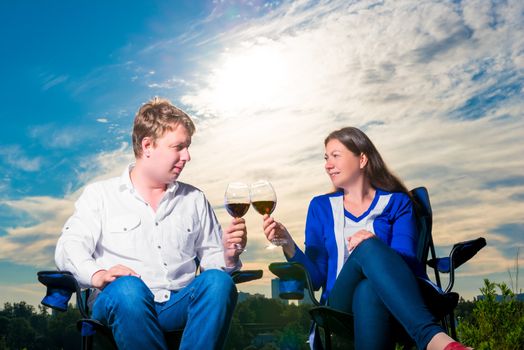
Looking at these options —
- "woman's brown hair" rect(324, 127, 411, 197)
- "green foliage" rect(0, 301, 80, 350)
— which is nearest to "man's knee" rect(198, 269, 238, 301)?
"woman's brown hair" rect(324, 127, 411, 197)

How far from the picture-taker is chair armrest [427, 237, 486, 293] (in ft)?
9.66

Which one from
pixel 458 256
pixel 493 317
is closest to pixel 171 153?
pixel 458 256

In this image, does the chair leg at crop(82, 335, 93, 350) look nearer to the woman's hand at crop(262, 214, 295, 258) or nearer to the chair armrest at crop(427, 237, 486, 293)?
the woman's hand at crop(262, 214, 295, 258)

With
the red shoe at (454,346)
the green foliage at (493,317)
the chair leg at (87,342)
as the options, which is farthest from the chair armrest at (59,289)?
the green foliage at (493,317)

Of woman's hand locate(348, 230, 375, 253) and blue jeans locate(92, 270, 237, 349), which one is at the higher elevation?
woman's hand locate(348, 230, 375, 253)

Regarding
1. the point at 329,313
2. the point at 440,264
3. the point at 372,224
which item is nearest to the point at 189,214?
the point at 329,313

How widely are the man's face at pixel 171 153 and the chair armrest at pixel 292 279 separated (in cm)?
71

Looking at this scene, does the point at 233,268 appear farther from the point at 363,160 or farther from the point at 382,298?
the point at 363,160

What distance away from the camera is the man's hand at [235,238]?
2568 mm

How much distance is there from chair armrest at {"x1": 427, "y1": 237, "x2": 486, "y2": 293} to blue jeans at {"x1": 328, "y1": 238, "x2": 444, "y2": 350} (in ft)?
1.81

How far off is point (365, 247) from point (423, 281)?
40cm

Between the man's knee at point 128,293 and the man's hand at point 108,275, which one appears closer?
the man's knee at point 128,293

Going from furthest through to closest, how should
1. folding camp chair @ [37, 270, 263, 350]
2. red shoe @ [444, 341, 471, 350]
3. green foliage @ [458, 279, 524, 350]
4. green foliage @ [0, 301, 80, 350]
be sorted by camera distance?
green foliage @ [0, 301, 80, 350]
green foliage @ [458, 279, 524, 350]
folding camp chair @ [37, 270, 263, 350]
red shoe @ [444, 341, 471, 350]

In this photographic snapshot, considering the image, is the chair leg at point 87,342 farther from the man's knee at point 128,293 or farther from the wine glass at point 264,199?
the wine glass at point 264,199
